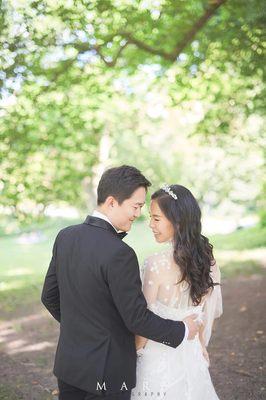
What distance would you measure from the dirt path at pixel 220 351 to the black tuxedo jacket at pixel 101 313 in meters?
2.75

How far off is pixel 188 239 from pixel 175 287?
322mm

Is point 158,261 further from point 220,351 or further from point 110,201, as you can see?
point 220,351

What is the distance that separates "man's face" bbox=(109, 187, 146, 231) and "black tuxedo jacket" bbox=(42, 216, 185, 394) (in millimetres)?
79

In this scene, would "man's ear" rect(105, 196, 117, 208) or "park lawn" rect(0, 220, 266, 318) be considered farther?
"park lawn" rect(0, 220, 266, 318)

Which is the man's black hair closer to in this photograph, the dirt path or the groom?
the groom

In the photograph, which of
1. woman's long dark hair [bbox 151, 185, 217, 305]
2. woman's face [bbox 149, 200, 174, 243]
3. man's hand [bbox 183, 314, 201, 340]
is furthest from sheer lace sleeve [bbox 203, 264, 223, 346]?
woman's face [bbox 149, 200, 174, 243]

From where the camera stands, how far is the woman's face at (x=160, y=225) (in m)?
3.18

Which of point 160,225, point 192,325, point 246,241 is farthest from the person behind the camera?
point 246,241

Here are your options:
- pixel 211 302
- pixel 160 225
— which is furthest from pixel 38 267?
pixel 160 225

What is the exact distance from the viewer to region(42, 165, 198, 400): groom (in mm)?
2674

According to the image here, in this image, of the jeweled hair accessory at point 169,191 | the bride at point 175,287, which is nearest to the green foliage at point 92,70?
the jeweled hair accessory at point 169,191

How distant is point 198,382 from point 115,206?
1390 millimetres

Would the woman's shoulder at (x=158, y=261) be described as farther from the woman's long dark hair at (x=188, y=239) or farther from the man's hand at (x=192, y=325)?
the man's hand at (x=192, y=325)

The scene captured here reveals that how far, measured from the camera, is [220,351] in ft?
21.8
